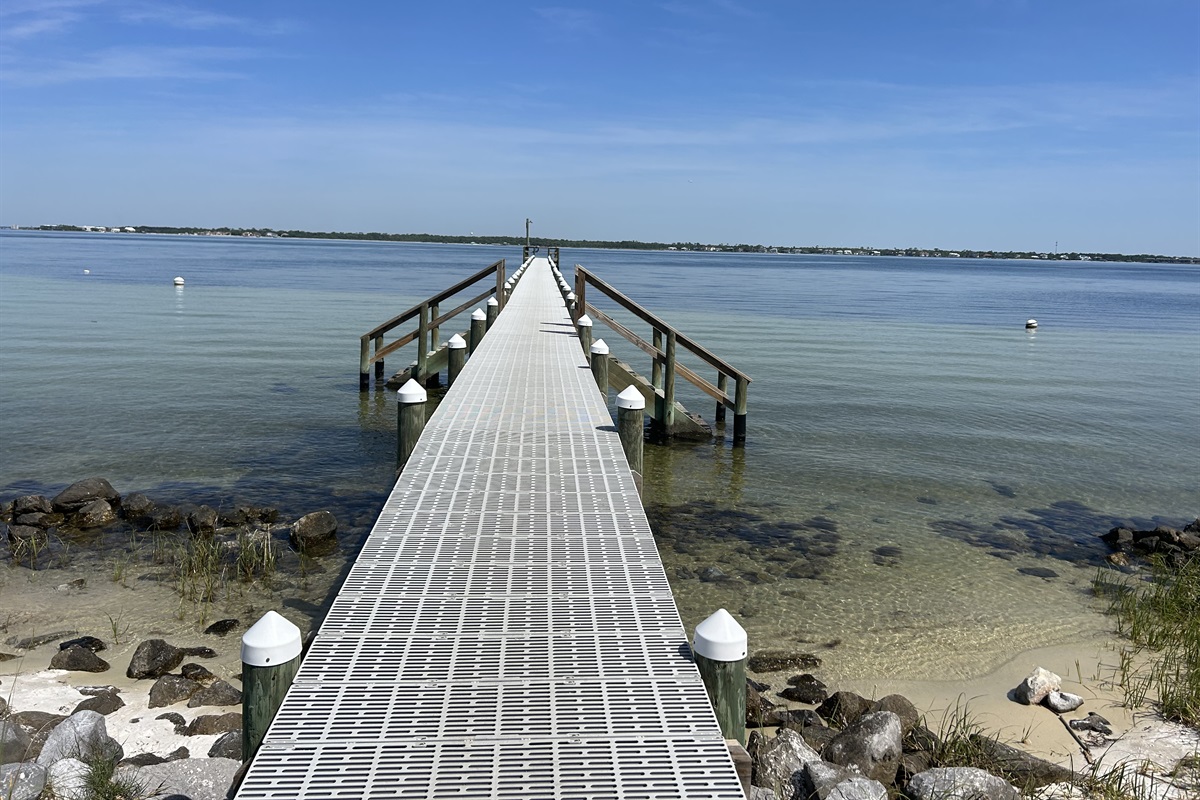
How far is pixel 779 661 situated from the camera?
770cm

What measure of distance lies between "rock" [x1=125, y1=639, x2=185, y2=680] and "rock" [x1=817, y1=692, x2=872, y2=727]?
4967 millimetres

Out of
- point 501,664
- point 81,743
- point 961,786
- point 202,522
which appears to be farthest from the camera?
point 202,522

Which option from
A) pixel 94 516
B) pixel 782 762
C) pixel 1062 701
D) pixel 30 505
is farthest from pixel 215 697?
pixel 1062 701

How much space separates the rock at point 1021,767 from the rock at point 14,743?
5.83 m

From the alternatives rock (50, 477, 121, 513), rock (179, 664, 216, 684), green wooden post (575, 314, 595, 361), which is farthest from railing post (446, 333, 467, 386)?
rock (179, 664, 216, 684)

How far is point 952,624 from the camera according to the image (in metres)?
8.72

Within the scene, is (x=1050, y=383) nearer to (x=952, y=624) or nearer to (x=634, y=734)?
(x=952, y=624)

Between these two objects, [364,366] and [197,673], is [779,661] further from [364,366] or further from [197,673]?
[364,366]

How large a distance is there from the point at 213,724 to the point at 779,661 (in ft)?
14.2

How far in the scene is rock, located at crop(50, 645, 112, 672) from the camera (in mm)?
7184

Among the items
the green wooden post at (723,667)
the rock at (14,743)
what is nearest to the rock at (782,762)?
the green wooden post at (723,667)

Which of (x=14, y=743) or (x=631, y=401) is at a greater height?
(x=631, y=401)

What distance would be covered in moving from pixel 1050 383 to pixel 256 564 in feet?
71.5

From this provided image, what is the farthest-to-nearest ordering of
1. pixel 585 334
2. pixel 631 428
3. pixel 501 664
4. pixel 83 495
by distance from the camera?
pixel 585 334, pixel 83 495, pixel 631 428, pixel 501 664
